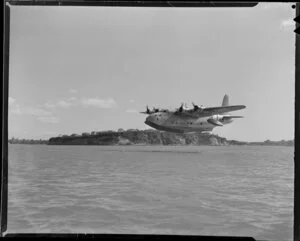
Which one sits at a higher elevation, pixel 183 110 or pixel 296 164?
pixel 183 110

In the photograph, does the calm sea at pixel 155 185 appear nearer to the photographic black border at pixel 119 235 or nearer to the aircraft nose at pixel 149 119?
the aircraft nose at pixel 149 119

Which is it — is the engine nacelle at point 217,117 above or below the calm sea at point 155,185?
above

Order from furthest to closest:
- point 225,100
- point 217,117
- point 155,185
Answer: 1. point 155,185
2. point 225,100
3. point 217,117

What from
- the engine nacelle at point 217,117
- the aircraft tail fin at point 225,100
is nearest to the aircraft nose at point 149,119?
the engine nacelle at point 217,117

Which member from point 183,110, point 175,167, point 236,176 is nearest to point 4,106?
point 183,110

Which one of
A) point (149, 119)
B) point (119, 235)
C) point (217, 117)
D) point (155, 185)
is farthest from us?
point (155, 185)

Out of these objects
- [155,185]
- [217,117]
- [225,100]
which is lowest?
[155,185]

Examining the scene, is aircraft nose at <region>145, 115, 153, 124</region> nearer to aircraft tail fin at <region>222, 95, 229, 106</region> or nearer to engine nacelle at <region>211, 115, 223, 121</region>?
engine nacelle at <region>211, 115, 223, 121</region>

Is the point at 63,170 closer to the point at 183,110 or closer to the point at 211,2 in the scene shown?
the point at 183,110

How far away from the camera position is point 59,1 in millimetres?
1433

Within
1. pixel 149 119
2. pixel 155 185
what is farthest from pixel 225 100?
pixel 155 185

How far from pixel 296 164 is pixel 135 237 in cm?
80

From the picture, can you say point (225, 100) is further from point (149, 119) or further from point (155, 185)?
point (155, 185)

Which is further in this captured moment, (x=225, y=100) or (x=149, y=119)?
(x=225, y=100)
